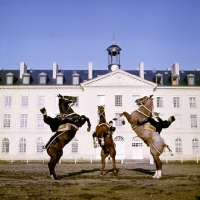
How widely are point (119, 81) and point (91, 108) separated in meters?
5.91

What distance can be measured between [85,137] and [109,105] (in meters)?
5.87

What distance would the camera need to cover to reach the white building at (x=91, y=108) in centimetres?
4025

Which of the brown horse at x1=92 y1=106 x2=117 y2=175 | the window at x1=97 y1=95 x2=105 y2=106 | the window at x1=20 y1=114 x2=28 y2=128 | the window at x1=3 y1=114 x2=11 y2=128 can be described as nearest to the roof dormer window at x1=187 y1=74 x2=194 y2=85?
the window at x1=97 y1=95 x2=105 y2=106

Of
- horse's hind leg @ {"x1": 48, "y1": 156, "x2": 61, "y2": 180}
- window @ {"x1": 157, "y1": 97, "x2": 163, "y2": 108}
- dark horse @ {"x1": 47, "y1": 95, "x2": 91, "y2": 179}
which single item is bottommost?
horse's hind leg @ {"x1": 48, "y1": 156, "x2": 61, "y2": 180}

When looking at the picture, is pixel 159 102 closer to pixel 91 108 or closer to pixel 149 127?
pixel 91 108

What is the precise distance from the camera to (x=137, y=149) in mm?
40156

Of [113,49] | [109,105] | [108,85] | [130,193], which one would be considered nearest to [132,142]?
[109,105]

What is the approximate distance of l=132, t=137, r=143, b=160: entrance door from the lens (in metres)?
39.9

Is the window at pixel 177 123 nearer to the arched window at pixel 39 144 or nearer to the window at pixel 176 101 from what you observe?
the window at pixel 176 101

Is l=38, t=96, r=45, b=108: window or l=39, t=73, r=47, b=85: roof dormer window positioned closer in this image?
l=38, t=96, r=45, b=108: window

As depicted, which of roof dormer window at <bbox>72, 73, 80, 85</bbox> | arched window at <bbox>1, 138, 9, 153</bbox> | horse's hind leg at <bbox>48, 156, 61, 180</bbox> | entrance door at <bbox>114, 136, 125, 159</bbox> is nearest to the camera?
horse's hind leg at <bbox>48, 156, 61, 180</bbox>

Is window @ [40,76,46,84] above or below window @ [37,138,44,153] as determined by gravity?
above

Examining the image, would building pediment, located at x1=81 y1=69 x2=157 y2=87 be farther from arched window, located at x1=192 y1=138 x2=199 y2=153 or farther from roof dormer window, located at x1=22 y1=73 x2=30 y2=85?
arched window, located at x1=192 y1=138 x2=199 y2=153

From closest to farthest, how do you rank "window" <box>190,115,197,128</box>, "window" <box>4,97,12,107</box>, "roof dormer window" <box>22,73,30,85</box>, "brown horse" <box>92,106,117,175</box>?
"brown horse" <box>92,106,117,175</box>
"window" <box>4,97,12,107</box>
"window" <box>190,115,197,128</box>
"roof dormer window" <box>22,73,30,85</box>
